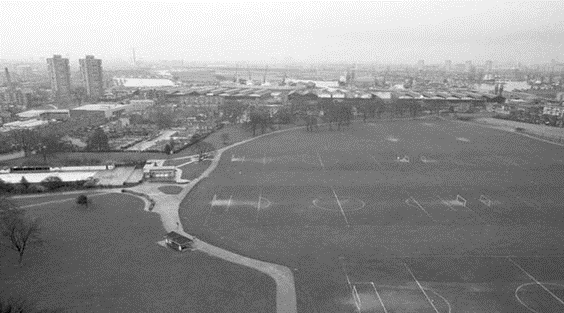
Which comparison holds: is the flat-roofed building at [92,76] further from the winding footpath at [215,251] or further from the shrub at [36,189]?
the winding footpath at [215,251]

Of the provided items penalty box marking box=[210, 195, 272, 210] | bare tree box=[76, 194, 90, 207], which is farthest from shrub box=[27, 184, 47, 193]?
penalty box marking box=[210, 195, 272, 210]

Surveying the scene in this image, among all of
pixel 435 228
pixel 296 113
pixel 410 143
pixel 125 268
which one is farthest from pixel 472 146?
pixel 125 268

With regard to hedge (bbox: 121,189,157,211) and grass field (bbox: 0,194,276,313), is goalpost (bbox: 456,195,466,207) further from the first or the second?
hedge (bbox: 121,189,157,211)

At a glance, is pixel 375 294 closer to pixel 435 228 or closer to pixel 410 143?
pixel 435 228

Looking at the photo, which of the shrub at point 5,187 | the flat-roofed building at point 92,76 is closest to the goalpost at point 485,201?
the shrub at point 5,187

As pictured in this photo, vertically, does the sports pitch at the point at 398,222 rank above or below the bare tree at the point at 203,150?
below

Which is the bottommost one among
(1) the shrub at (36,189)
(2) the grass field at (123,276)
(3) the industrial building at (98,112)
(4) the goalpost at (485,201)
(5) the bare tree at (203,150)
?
(2) the grass field at (123,276)
